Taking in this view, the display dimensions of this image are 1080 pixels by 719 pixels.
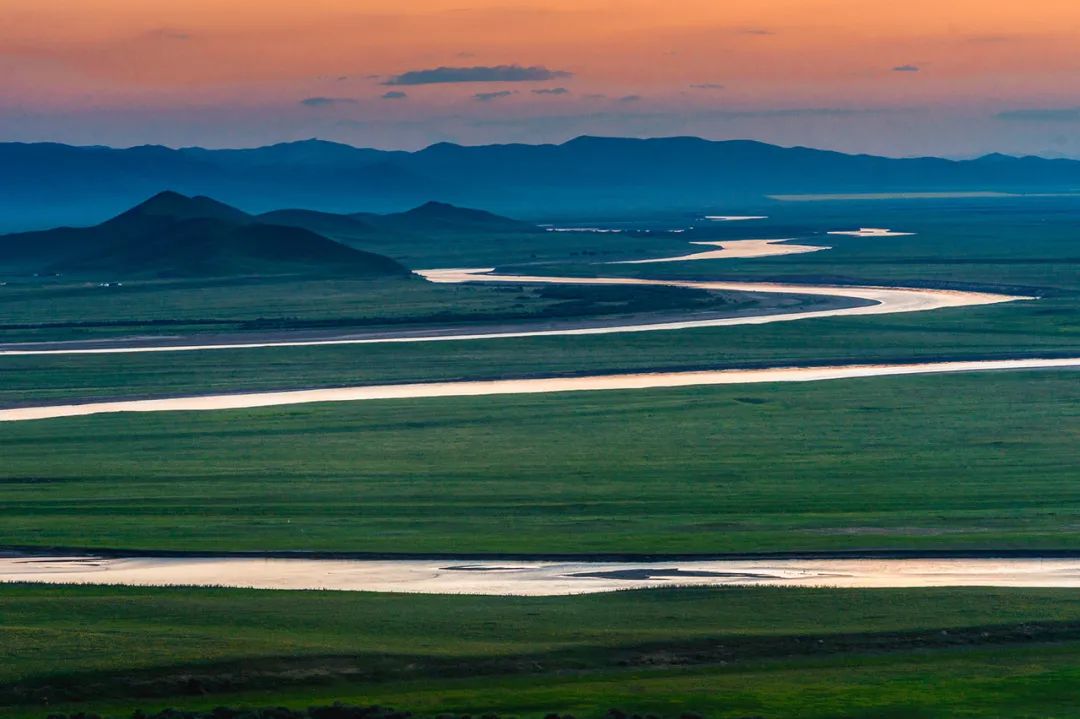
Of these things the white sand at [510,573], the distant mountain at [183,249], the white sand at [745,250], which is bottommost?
the white sand at [510,573]

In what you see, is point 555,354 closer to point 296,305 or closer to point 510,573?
point 296,305

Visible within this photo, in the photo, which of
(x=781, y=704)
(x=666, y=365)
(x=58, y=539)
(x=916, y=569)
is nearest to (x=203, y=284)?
(x=666, y=365)

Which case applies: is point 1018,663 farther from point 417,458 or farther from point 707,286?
point 707,286

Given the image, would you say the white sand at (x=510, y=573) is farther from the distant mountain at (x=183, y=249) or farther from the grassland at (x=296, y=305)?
the distant mountain at (x=183, y=249)

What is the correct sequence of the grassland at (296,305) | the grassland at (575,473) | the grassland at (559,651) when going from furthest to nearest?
the grassland at (296,305) < the grassland at (575,473) < the grassland at (559,651)

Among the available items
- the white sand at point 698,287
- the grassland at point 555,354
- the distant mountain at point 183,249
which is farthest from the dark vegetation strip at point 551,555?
the distant mountain at point 183,249

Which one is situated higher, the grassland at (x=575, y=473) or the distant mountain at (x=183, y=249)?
the distant mountain at (x=183, y=249)
